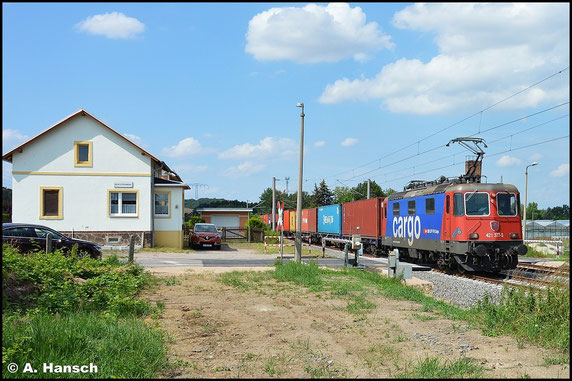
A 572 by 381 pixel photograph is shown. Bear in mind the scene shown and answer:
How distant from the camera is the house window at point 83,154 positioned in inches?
1183

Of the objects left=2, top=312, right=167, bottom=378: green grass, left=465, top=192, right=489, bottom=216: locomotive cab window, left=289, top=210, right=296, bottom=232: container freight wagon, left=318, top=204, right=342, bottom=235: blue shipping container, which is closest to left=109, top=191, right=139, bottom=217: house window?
left=318, top=204, right=342, bottom=235: blue shipping container

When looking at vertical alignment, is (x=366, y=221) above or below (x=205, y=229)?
above

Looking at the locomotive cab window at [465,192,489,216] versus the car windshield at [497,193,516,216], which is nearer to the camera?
the locomotive cab window at [465,192,489,216]

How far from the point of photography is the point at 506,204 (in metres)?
18.3

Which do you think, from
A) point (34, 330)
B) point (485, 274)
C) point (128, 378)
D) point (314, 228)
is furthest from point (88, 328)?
point (314, 228)

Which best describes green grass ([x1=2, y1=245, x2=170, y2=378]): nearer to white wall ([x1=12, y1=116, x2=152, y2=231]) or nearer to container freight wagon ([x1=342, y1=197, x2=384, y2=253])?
container freight wagon ([x1=342, y1=197, x2=384, y2=253])

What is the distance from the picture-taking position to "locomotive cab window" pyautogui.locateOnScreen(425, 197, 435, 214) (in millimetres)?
19875

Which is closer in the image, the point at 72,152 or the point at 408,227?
the point at 408,227

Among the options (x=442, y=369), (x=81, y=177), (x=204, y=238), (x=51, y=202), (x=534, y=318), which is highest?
(x=81, y=177)

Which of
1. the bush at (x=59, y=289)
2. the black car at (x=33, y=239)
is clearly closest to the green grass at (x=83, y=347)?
the bush at (x=59, y=289)

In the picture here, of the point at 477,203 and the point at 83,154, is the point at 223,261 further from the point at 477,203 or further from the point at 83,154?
the point at 83,154

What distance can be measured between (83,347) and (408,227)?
17.9 metres

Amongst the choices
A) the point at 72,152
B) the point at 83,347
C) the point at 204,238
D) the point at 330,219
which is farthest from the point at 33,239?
the point at 330,219

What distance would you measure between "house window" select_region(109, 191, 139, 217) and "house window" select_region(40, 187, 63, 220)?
103 inches
